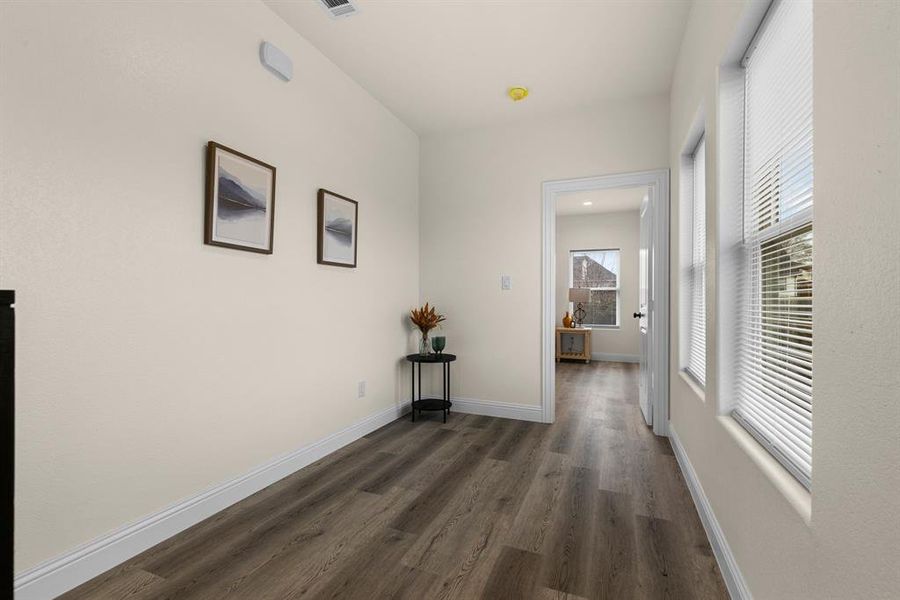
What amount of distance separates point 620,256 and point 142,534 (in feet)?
23.5

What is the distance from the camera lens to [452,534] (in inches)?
76.8

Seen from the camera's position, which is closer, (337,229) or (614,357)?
(337,229)

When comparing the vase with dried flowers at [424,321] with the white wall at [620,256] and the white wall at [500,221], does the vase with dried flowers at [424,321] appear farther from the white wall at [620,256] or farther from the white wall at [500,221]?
the white wall at [620,256]

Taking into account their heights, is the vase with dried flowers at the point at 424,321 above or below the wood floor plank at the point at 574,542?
above

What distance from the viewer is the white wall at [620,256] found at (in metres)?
7.29

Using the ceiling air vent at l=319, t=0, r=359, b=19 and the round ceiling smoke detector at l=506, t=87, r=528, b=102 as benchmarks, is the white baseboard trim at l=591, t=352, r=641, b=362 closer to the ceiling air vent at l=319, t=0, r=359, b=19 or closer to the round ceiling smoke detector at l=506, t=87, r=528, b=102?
the round ceiling smoke detector at l=506, t=87, r=528, b=102

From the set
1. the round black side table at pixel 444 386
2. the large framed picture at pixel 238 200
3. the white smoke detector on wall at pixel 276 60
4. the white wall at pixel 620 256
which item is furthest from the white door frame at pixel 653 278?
the white wall at pixel 620 256

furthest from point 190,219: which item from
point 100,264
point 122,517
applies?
point 122,517

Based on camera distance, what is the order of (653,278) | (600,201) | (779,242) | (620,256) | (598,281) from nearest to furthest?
(779,242), (653,278), (600,201), (620,256), (598,281)

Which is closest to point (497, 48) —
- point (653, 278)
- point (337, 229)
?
point (337, 229)

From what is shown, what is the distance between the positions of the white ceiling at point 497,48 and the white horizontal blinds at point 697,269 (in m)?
0.77

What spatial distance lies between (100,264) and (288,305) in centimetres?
102

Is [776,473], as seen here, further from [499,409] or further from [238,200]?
[499,409]

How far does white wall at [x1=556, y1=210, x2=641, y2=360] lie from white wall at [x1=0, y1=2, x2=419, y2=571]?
5.52m
